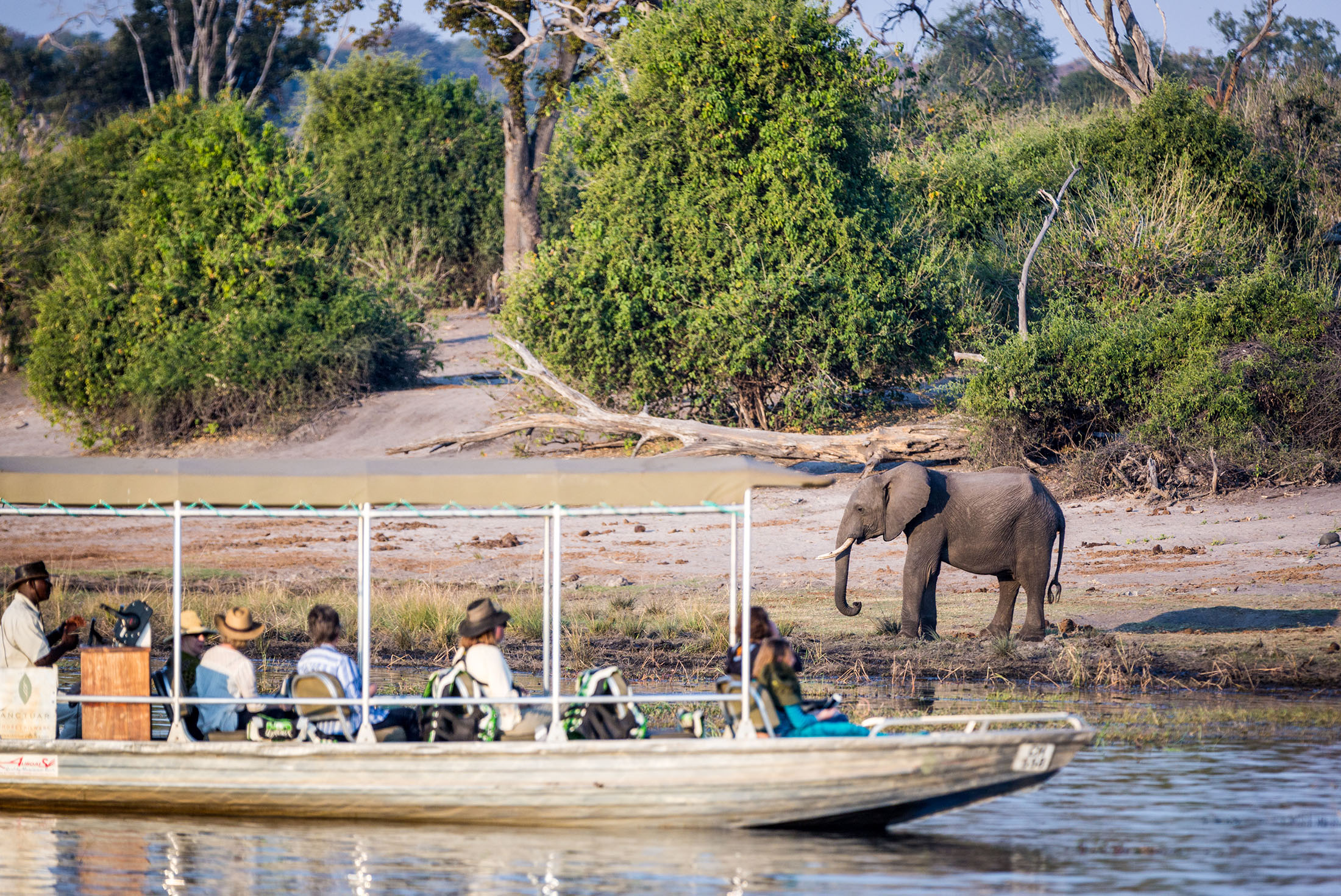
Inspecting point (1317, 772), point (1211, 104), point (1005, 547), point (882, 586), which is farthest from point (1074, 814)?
point (1211, 104)

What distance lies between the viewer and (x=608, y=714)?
10.3 metres

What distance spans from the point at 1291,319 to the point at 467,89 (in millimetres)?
26493

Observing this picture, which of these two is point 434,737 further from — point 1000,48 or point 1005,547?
point 1000,48

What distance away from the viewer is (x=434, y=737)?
34.7 feet

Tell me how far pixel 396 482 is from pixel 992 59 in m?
56.4

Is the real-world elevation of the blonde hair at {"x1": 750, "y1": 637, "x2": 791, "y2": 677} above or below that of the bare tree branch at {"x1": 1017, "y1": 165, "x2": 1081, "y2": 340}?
below

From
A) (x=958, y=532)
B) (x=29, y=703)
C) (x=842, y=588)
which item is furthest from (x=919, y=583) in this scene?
(x=29, y=703)

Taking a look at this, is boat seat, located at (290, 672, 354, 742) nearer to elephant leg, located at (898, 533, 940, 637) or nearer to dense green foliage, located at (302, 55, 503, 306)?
elephant leg, located at (898, 533, 940, 637)

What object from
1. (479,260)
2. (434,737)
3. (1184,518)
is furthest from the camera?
(479,260)

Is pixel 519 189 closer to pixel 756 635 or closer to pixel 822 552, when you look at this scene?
pixel 822 552

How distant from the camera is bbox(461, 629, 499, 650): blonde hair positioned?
1030 centimetres

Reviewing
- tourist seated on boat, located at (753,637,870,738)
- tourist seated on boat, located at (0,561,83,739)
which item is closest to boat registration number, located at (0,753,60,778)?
tourist seated on boat, located at (0,561,83,739)

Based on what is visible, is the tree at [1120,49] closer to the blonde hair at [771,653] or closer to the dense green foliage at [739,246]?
the dense green foliage at [739,246]

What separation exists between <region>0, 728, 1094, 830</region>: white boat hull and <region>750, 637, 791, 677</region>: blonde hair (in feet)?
1.74
